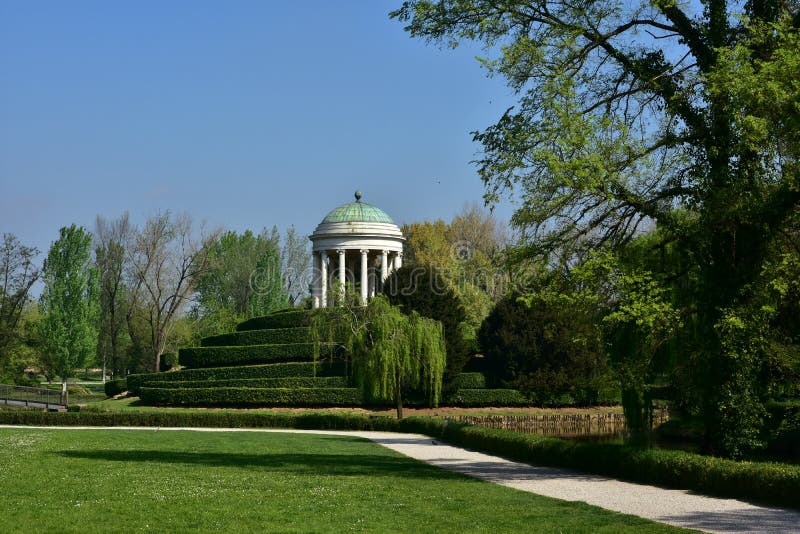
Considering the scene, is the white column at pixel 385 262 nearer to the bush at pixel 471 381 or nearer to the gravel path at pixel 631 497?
the bush at pixel 471 381

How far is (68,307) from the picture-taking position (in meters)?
61.1

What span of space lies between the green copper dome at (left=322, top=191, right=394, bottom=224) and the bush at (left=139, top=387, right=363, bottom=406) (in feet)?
69.6

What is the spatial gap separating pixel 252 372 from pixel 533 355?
1490cm

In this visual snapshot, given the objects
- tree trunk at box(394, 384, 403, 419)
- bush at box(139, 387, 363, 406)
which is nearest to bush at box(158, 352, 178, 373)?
bush at box(139, 387, 363, 406)

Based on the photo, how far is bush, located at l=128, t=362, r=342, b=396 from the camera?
4850 cm

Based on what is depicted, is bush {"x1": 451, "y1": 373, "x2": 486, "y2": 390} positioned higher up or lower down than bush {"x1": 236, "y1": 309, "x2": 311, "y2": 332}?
lower down

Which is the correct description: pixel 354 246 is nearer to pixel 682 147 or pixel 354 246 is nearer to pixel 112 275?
pixel 112 275

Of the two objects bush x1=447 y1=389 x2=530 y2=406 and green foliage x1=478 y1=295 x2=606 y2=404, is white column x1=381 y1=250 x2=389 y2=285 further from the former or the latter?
bush x1=447 y1=389 x2=530 y2=406

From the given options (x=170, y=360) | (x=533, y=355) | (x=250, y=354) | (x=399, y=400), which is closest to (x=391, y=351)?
(x=399, y=400)

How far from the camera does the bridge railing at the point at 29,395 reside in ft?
160

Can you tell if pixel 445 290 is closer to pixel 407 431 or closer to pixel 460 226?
pixel 407 431

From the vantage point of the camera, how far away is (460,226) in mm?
82625

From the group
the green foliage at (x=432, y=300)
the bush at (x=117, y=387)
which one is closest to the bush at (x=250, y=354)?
the bush at (x=117, y=387)

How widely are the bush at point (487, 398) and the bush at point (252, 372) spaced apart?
6396 mm
